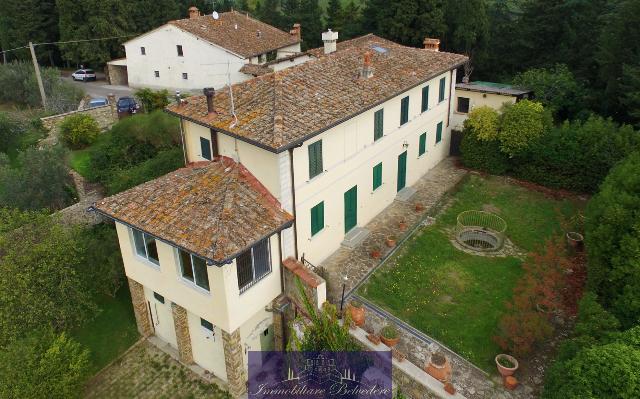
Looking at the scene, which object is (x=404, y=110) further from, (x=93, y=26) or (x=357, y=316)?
(x=93, y=26)

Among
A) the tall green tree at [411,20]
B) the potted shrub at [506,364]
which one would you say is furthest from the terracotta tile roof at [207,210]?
the tall green tree at [411,20]

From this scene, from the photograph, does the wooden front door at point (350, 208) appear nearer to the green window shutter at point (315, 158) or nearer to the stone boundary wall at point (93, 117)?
the green window shutter at point (315, 158)

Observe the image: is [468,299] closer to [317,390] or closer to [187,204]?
[317,390]

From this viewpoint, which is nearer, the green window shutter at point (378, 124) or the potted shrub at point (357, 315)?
the potted shrub at point (357, 315)

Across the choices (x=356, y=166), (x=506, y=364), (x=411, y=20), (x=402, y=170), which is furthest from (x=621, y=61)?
(x=506, y=364)

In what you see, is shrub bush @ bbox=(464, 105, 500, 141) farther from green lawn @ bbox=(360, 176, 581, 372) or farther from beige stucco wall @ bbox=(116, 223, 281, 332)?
beige stucco wall @ bbox=(116, 223, 281, 332)

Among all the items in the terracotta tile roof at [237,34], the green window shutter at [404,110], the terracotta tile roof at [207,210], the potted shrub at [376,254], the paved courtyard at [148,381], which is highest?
the terracotta tile roof at [237,34]
